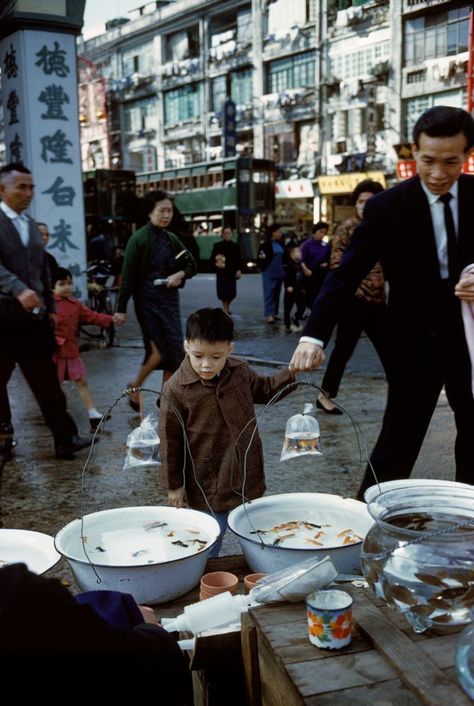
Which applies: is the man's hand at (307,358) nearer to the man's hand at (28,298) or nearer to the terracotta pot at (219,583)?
the terracotta pot at (219,583)

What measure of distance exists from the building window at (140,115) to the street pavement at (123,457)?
131 ft

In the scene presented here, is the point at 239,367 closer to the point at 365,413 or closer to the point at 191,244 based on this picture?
the point at 365,413

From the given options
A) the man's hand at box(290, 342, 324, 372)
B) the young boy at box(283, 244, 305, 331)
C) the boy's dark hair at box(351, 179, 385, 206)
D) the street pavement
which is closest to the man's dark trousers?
the street pavement

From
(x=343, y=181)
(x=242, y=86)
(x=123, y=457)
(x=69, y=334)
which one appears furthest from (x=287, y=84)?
(x=123, y=457)

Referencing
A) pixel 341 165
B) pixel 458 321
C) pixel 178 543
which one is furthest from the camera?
pixel 341 165

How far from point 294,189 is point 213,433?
108 ft

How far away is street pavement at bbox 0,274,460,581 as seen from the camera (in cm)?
436

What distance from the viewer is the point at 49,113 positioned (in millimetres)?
10484

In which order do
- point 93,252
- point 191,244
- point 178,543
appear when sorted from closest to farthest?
1. point 178,543
2. point 191,244
3. point 93,252

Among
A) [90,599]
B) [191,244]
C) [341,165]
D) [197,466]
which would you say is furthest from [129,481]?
[341,165]

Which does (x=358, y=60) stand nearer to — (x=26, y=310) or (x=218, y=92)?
(x=218, y=92)

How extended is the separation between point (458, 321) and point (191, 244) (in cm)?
705

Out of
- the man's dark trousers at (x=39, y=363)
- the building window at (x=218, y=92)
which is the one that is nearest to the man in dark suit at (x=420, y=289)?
the man's dark trousers at (x=39, y=363)

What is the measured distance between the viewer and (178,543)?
2320 millimetres
